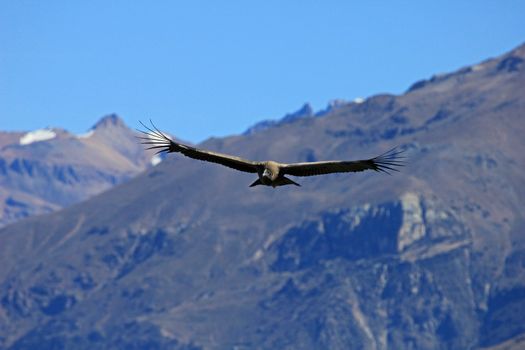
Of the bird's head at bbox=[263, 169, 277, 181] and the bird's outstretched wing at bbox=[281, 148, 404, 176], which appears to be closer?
the bird's head at bbox=[263, 169, 277, 181]

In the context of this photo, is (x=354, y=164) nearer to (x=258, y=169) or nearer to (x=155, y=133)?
(x=258, y=169)

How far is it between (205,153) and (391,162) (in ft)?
22.2

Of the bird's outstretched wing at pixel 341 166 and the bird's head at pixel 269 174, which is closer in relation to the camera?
the bird's head at pixel 269 174

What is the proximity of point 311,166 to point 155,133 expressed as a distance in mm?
5649

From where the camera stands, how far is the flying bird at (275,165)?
48.0 m

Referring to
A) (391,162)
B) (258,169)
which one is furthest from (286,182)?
(391,162)

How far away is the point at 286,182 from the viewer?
49.2 meters

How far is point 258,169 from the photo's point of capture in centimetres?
4928

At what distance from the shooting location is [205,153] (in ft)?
163

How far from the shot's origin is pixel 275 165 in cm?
4934

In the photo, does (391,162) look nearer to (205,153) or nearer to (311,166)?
(311,166)

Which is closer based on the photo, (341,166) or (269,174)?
(269,174)

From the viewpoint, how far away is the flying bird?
48.0 meters

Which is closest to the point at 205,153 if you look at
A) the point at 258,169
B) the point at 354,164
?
the point at 258,169
